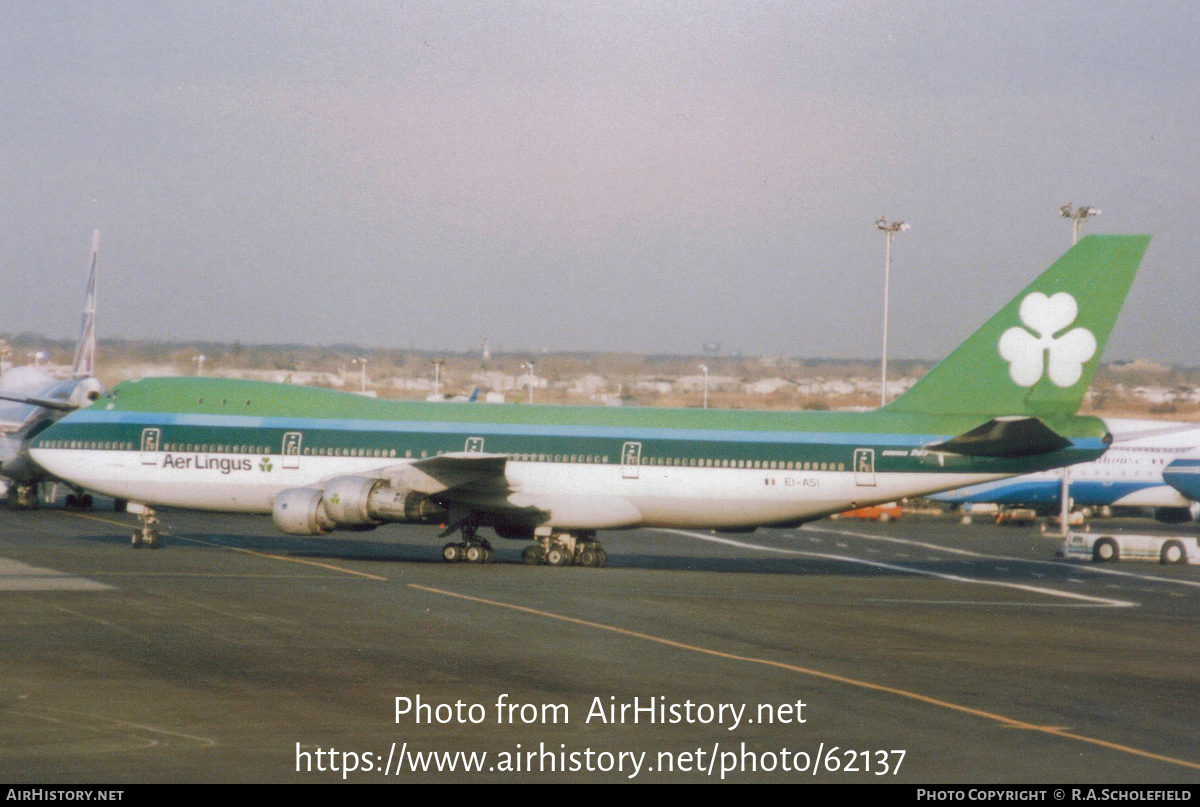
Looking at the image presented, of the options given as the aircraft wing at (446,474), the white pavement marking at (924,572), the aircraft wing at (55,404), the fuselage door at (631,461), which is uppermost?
the aircraft wing at (55,404)

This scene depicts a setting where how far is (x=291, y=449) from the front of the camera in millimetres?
34062

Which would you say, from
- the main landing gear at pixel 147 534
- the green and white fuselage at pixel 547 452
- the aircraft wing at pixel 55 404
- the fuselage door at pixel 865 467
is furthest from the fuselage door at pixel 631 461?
the aircraft wing at pixel 55 404

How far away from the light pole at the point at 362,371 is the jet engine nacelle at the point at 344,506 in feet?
46.7

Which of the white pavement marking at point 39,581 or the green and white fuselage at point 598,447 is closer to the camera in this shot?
the white pavement marking at point 39,581

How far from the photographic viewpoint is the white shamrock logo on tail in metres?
31.1

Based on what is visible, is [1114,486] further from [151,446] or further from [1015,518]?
[151,446]

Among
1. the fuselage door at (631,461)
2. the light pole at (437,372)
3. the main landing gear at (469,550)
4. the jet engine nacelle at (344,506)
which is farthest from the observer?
the light pole at (437,372)

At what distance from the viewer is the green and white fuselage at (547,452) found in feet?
103

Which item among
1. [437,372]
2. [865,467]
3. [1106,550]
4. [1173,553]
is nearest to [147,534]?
[865,467]

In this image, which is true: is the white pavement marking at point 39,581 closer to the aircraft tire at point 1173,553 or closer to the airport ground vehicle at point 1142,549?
the airport ground vehicle at point 1142,549

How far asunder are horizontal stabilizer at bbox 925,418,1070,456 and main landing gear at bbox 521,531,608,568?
32.1ft

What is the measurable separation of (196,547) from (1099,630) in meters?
23.7
